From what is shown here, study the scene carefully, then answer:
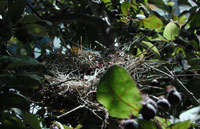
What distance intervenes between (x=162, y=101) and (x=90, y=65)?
23.9 inches

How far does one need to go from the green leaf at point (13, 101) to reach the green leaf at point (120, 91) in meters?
0.30

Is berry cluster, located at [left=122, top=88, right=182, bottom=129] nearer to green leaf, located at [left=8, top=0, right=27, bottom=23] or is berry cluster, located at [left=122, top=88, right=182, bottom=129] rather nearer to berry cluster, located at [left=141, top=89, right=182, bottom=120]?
berry cluster, located at [left=141, top=89, right=182, bottom=120]

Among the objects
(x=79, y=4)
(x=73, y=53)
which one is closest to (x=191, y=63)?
(x=73, y=53)

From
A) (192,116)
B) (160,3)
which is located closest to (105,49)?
(160,3)

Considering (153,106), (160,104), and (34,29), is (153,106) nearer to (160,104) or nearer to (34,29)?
(160,104)

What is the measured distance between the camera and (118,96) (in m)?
0.51

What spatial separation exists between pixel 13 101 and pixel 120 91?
1.17 feet

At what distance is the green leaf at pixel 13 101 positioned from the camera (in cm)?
73

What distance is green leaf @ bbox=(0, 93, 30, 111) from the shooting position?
734mm

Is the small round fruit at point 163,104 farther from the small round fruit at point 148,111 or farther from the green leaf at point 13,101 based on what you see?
the green leaf at point 13,101

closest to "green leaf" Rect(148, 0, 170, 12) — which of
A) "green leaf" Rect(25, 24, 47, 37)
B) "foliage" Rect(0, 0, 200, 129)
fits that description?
"foliage" Rect(0, 0, 200, 129)

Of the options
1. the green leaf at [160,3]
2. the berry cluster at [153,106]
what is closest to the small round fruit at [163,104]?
the berry cluster at [153,106]

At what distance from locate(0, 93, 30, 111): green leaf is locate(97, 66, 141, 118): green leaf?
30 centimetres

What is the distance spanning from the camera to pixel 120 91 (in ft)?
1.65
